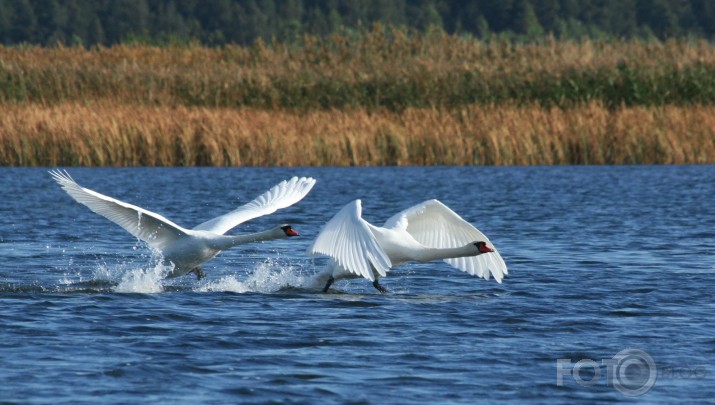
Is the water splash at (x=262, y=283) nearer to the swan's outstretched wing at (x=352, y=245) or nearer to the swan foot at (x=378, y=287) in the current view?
the swan foot at (x=378, y=287)

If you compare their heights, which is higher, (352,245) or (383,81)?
(383,81)

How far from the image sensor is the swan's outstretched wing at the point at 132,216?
11039 millimetres

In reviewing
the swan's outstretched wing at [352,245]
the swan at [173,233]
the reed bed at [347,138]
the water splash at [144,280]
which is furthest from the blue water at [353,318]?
the reed bed at [347,138]

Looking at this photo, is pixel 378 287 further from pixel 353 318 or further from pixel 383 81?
pixel 383 81

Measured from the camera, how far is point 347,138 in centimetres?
2458

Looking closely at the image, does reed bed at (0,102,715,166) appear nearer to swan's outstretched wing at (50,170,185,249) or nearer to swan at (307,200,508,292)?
swan at (307,200,508,292)

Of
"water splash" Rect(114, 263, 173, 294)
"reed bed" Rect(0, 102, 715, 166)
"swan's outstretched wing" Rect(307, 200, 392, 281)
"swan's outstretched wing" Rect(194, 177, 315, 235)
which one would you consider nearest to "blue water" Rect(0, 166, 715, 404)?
"water splash" Rect(114, 263, 173, 294)

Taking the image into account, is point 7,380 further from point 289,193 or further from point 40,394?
point 289,193

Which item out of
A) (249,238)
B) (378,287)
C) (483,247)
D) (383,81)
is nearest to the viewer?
(483,247)

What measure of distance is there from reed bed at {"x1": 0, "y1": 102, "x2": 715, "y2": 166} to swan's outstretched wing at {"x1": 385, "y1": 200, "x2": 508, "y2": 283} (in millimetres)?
11982

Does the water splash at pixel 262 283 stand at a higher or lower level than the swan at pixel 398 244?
lower

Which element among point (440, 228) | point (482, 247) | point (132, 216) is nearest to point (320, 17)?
point (440, 228)

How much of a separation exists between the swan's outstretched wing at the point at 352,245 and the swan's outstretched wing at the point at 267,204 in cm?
191

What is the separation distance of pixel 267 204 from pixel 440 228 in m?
1.69
